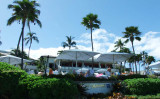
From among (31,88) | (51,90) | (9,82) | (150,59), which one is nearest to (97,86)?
(51,90)

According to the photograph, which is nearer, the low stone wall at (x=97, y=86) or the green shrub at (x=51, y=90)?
the green shrub at (x=51, y=90)

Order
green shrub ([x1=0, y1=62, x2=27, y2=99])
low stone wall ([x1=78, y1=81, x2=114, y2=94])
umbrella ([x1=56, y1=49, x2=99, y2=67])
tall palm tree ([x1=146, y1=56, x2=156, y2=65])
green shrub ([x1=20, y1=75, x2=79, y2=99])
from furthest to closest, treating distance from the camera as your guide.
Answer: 1. tall palm tree ([x1=146, y1=56, x2=156, y2=65])
2. umbrella ([x1=56, y1=49, x2=99, y2=67])
3. low stone wall ([x1=78, y1=81, x2=114, y2=94])
4. green shrub ([x1=0, y1=62, x2=27, y2=99])
5. green shrub ([x1=20, y1=75, x2=79, y2=99])

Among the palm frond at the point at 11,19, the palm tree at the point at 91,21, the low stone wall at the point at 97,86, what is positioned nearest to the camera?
the low stone wall at the point at 97,86

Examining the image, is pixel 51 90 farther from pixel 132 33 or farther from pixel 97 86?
pixel 132 33

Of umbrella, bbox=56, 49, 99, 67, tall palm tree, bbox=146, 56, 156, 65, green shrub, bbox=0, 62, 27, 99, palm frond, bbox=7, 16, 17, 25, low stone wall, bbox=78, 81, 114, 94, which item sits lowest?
low stone wall, bbox=78, 81, 114, 94

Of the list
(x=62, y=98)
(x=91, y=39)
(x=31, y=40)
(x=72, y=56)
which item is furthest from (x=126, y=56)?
(x=31, y=40)

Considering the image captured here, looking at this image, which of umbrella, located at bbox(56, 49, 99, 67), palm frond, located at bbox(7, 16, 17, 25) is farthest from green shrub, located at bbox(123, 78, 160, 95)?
palm frond, located at bbox(7, 16, 17, 25)

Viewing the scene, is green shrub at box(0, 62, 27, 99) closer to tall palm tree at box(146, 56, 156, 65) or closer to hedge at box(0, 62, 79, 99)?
hedge at box(0, 62, 79, 99)

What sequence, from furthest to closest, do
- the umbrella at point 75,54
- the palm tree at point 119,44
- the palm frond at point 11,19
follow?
1. the palm tree at point 119,44
2. the palm frond at point 11,19
3. the umbrella at point 75,54

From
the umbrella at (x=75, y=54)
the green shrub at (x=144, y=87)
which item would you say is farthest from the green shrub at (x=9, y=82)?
the green shrub at (x=144, y=87)

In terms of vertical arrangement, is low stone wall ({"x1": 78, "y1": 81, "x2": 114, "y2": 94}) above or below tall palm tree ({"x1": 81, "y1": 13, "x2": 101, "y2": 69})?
below

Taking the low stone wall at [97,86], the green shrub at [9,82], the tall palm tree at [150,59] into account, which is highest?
the tall palm tree at [150,59]

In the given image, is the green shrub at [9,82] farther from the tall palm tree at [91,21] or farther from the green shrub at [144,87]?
the tall palm tree at [91,21]

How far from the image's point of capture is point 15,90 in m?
6.46
